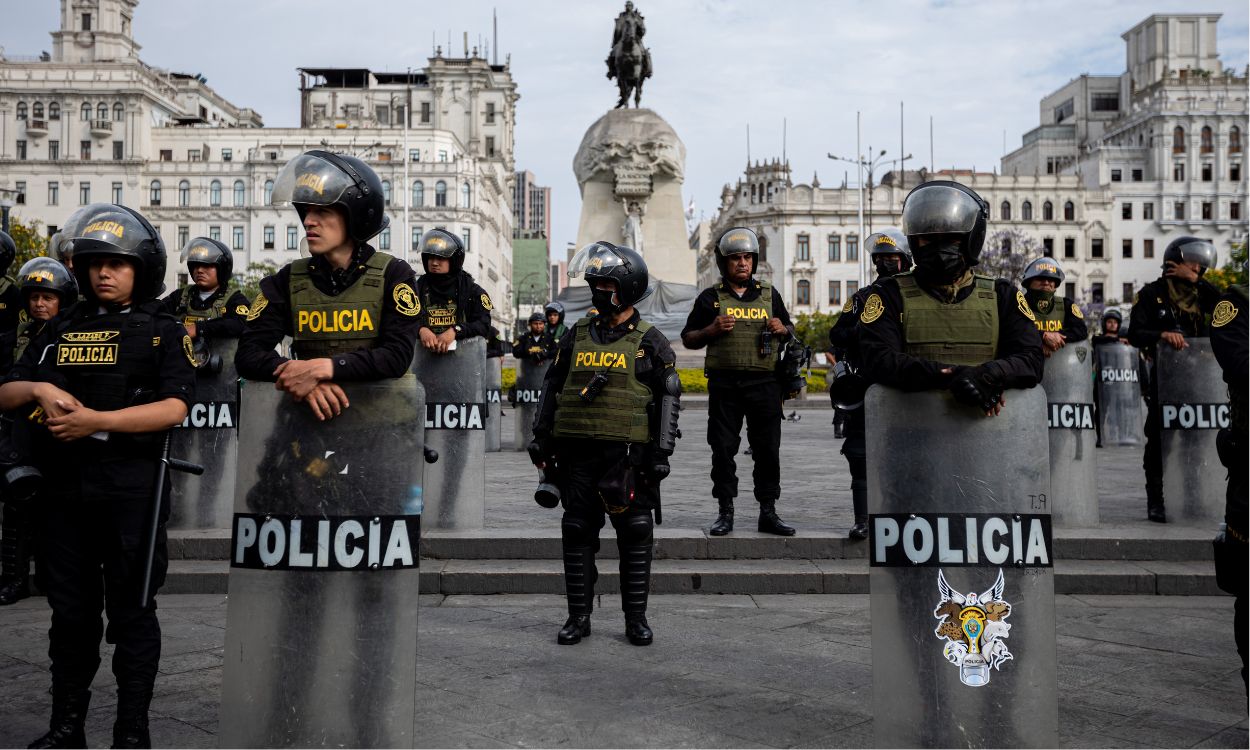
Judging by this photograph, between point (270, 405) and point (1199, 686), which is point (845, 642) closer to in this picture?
point (1199, 686)

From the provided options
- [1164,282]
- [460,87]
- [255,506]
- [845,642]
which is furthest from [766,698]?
[460,87]

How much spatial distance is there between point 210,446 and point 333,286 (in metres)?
5.07

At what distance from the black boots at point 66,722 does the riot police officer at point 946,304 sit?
318 centimetres

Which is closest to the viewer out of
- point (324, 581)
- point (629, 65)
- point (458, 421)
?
point (324, 581)

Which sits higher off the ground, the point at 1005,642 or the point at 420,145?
the point at 420,145

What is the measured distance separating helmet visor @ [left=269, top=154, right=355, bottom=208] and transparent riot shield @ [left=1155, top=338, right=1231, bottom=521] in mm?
6958

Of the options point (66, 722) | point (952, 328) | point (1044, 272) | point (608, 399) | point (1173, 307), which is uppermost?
point (1044, 272)

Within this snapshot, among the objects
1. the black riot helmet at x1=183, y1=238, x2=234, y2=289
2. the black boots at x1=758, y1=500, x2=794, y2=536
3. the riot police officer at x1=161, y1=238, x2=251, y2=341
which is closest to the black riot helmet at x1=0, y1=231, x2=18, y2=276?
the riot police officer at x1=161, y1=238, x2=251, y2=341

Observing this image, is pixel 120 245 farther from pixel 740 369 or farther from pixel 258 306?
pixel 740 369

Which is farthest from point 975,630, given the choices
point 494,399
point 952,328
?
point 494,399

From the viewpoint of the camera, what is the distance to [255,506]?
13.3 feet

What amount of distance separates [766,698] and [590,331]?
7.46 feet

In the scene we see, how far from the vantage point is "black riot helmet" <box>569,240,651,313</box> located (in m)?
6.21

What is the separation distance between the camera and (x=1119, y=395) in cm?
1873
